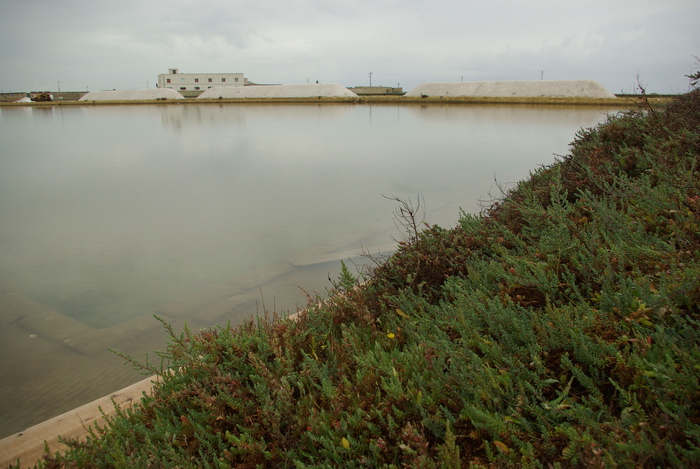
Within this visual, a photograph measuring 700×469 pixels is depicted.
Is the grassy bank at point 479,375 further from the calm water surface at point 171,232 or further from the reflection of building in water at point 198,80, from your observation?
the reflection of building in water at point 198,80

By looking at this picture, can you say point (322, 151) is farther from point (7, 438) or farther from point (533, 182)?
point (7, 438)

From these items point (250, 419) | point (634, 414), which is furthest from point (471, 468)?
Result: point (250, 419)

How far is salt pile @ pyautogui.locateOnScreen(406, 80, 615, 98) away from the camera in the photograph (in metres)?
76.2

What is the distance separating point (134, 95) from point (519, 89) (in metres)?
86.9

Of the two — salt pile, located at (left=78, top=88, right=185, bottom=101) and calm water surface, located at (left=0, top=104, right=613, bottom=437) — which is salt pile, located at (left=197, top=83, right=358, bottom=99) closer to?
salt pile, located at (left=78, top=88, right=185, bottom=101)

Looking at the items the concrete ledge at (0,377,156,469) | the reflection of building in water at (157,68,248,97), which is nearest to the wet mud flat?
the concrete ledge at (0,377,156,469)

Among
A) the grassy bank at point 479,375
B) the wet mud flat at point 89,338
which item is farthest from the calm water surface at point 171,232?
the grassy bank at point 479,375

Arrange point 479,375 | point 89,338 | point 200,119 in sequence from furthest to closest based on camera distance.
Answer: point 200,119, point 89,338, point 479,375

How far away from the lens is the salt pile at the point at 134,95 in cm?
10281

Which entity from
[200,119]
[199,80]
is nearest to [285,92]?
[199,80]

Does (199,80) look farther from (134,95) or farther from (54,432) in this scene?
(54,432)

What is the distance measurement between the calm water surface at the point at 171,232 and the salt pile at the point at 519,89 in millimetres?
63201

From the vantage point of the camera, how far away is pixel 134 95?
10812 cm

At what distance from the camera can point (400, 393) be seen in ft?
8.84
